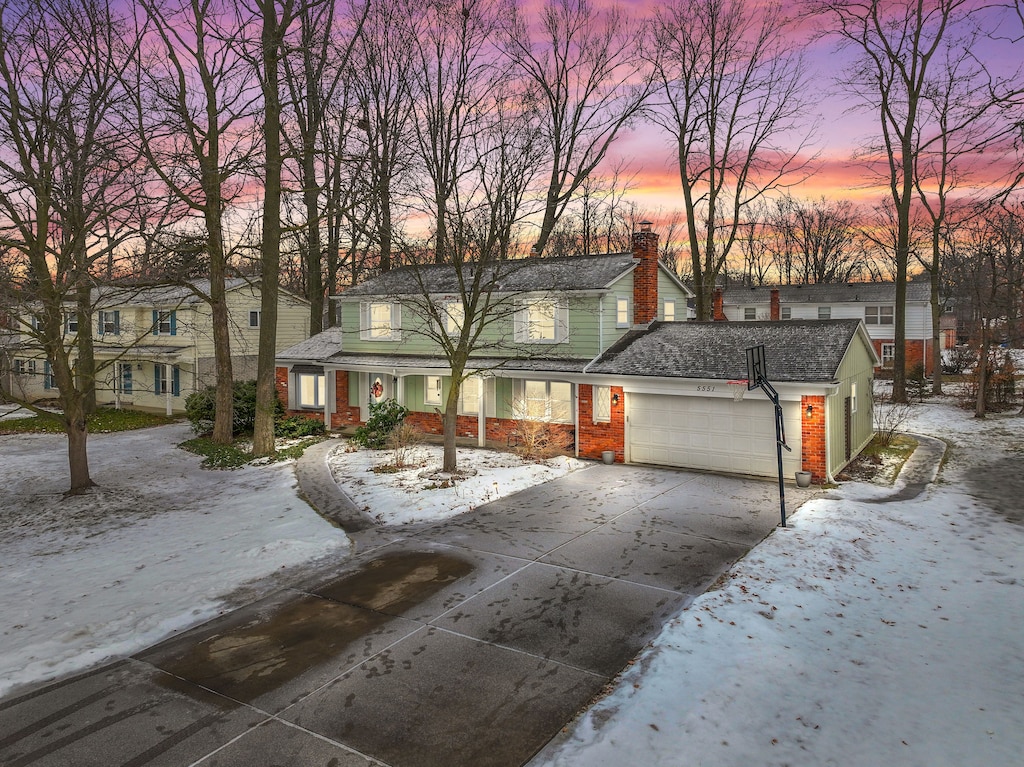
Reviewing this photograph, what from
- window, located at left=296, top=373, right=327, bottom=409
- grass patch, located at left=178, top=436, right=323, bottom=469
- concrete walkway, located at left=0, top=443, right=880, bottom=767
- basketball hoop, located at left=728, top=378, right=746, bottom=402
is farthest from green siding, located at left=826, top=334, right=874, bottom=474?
window, located at left=296, top=373, right=327, bottom=409

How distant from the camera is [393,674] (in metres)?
6.66

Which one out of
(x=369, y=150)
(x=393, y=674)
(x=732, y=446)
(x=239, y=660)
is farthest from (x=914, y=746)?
(x=369, y=150)

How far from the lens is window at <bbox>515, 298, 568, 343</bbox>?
1941 centimetres

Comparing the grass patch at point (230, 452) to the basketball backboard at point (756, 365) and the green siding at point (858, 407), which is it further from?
the green siding at point (858, 407)

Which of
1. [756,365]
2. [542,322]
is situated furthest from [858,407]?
[542,322]

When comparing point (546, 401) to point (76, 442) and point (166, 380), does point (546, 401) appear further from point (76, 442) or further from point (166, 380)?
point (166, 380)

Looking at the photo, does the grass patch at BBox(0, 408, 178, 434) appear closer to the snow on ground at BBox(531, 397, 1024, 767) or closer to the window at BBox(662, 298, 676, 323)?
the window at BBox(662, 298, 676, 323)

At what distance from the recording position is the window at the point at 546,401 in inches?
747

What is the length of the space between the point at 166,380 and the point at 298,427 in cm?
1097

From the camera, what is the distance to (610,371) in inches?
677

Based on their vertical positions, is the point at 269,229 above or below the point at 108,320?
above

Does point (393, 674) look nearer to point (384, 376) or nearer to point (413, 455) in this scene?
point (413, 455)

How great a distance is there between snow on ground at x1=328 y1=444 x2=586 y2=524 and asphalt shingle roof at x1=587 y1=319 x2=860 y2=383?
131 inches

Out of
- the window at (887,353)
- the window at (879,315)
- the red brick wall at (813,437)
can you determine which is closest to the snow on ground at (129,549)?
the red brick wall at (813,437)
